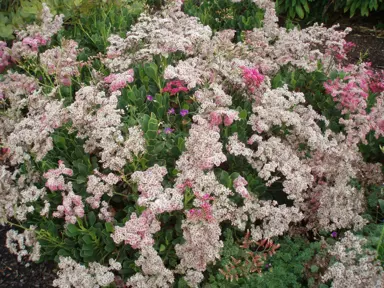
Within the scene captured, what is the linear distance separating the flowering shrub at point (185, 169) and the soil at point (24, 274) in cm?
9

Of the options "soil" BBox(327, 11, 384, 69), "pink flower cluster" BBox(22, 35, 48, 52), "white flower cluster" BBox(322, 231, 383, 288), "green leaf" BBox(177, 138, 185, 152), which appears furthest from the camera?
"soil" BBox(327, 11, 384, 69)

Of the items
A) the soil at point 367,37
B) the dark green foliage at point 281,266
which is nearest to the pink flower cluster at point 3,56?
the dark green foliage at point 281,266

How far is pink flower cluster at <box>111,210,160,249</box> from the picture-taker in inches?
90.4

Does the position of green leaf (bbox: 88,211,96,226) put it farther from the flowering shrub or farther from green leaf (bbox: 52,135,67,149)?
green leaf (bbox: 52,135,67,149)

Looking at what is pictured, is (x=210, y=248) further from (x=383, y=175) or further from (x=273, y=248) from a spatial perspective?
(x=383, y=175)

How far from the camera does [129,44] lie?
3580 millimetres

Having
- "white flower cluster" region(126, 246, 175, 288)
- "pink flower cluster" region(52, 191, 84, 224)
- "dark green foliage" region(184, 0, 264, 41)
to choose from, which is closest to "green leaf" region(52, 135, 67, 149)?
"pink flower cluster" region(52, 191, 84, 224)

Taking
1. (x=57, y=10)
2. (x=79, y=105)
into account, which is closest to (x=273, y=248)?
(x=79, y=105)

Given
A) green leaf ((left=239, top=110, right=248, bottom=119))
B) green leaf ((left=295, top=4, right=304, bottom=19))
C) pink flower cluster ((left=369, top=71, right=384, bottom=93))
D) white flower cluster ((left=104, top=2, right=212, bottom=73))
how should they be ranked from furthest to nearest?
green leaf ((left=295, top=4, right=304, bottom=19)), pink flower cluster ((left=369, top=71, right=384, bottom=93)), white flower cluster ((left=104, top=2, right=212, bottom=73)), green leaf ((left=239, top=110, right=248, bottom=119))

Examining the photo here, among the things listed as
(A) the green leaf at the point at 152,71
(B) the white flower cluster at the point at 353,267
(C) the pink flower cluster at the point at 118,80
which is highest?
(C) the pink flower cluster at the point at 118,80

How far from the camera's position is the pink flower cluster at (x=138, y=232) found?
229 cm

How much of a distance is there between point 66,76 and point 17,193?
1.04m

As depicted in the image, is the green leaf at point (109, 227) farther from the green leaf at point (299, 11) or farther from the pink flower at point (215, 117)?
the green leaf at point (299, 11)

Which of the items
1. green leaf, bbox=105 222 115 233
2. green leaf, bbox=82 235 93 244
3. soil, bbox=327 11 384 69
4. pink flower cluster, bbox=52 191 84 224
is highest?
soil, bbox=327 11 384 69
